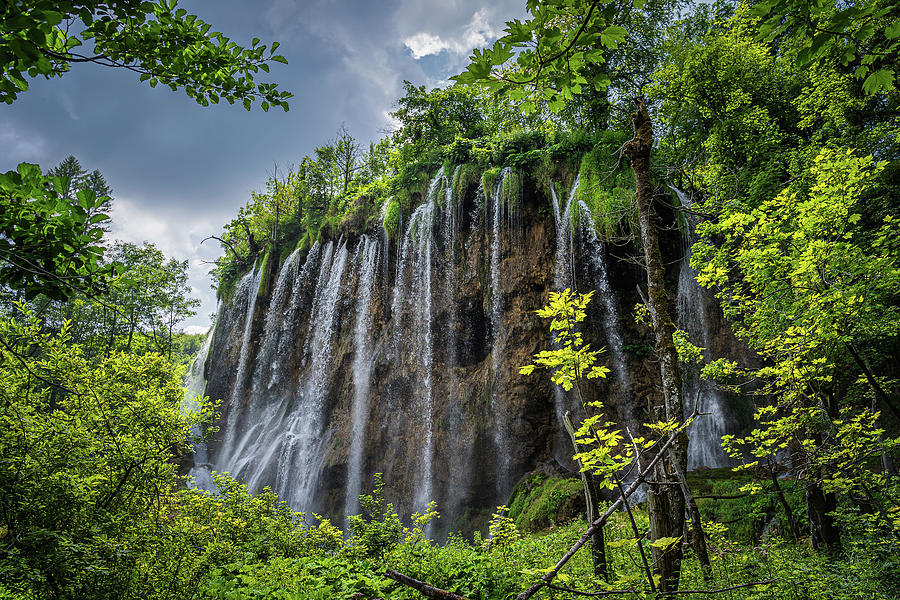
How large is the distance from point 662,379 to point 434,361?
1336 cm

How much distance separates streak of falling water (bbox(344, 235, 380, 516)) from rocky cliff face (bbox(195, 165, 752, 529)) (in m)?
0.06

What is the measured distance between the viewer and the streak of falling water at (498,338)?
13.7 meters

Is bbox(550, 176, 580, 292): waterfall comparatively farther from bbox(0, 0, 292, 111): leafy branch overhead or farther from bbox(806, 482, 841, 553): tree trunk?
bbox(0, 0, 292, 111): leafy branch overhead

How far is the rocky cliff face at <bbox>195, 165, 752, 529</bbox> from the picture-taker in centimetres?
1357

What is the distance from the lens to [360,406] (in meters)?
17.5

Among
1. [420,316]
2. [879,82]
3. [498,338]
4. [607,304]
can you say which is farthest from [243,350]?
[879,82]

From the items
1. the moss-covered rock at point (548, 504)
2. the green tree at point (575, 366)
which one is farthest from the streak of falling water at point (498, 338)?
the green tree at point (575, 366)

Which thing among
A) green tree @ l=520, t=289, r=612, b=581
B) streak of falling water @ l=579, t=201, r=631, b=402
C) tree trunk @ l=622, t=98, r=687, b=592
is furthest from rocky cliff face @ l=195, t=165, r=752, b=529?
green tree @ l=520, t=289, r=612, b=581

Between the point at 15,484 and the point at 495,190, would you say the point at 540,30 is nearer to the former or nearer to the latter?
the point at 15,484

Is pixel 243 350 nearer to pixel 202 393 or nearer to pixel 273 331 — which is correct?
pixel 273 331

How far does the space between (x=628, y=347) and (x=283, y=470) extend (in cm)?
1470

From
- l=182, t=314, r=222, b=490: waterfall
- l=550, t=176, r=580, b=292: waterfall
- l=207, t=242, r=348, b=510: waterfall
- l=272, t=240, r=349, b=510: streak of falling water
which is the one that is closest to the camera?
l=550, t=176, r=580, b=292: waterfall

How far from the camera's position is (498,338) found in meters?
14.9

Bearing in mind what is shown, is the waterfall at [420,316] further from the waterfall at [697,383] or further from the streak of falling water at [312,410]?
the waterfall at [697,383]
